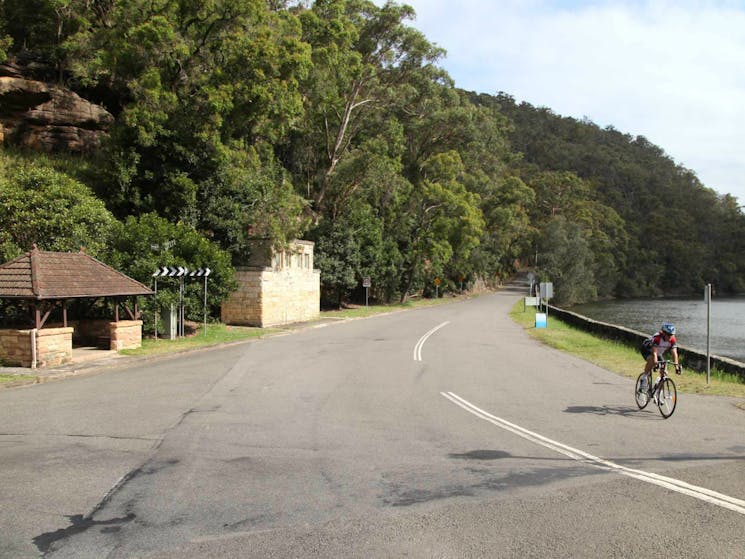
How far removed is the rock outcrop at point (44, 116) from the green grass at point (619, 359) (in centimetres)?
2911

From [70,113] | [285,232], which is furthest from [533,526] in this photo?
[70,113]

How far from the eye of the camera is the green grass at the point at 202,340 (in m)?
20.4

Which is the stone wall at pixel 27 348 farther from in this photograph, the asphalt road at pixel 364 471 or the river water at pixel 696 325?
the river water at pixel 696 325

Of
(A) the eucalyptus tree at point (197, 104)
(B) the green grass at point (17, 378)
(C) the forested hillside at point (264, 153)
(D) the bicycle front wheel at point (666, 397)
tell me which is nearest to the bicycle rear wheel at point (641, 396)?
(D) the bicycle front wheel at point (666, 397)

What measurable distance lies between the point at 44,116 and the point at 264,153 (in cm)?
1310

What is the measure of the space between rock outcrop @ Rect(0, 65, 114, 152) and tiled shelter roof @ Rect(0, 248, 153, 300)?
69.5ft

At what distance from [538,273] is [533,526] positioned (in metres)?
82.8

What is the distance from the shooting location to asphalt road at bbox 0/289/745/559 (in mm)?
5074

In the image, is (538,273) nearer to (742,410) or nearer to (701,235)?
(701,235)

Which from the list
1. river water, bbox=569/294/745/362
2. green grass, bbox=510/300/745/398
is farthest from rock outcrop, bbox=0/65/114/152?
river water, bbox=569/294/745/362

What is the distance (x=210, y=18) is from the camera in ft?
104

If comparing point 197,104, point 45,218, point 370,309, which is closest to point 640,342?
point 45,218

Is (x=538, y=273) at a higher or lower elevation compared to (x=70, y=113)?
lower

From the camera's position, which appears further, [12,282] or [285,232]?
[285,232]
